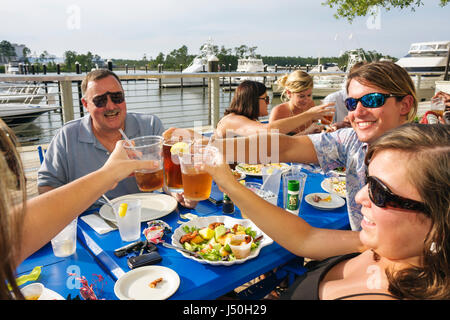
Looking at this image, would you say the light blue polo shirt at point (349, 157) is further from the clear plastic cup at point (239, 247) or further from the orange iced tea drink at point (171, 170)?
the orange iced tea drink at point (171, 170)

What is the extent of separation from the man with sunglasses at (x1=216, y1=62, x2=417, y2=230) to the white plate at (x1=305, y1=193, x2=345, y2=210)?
0.39 ft

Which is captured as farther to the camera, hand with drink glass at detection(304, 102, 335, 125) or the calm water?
the calm water

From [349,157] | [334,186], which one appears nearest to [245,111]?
[334,186]

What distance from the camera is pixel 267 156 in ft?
6.95

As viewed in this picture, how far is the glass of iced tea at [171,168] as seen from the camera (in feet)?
4.69

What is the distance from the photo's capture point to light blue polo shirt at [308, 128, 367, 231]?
183 cm

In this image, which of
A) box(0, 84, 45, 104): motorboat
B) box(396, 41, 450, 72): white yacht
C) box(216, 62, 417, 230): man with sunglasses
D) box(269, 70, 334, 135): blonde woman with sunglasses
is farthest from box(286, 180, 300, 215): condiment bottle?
box(396, 41, 450, 72): white yacht

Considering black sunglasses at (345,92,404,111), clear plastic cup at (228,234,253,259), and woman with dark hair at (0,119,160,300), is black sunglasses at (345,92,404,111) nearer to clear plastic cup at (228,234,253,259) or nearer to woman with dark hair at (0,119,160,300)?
clear plastic cup at (228,234,253,259)

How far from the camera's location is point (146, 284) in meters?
1.21

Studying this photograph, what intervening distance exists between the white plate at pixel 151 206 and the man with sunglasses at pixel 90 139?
45cm

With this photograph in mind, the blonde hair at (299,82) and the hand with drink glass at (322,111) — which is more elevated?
the blonde hair at (299,82)

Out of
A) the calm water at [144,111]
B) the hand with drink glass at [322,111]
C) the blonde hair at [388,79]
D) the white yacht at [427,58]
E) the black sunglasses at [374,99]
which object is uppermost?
the white yacht at [427,58]

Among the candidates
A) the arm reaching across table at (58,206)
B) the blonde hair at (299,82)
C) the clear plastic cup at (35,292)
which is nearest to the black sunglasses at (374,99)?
the arm reaching across table at (58,206)

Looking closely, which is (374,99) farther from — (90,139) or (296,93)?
(296,93)
